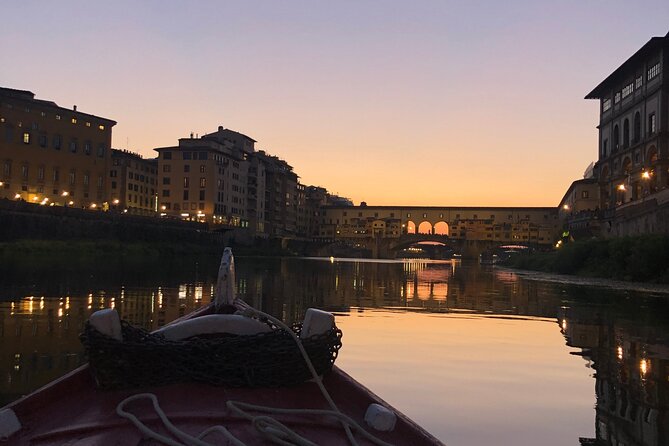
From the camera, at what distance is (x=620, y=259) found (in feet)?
138

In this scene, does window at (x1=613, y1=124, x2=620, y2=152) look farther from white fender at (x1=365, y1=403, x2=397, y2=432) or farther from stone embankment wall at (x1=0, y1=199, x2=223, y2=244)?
white fender at (x1=365, y1=403, x2=397, y2=432)

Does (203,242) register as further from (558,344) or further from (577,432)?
(577,432)

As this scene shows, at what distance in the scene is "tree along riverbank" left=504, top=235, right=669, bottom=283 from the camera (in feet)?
120

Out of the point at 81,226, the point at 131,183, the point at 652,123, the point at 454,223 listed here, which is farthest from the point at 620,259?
the point at 454,223

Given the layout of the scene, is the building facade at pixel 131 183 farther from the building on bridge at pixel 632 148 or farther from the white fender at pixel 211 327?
the white fender at pixel 211 327

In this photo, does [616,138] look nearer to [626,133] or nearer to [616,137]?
[616,137]

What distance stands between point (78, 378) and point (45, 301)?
47.5 feet

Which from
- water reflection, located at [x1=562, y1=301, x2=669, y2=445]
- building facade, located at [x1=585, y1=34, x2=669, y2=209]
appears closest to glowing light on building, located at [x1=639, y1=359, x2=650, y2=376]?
water reflection, located at [x1=562, y1=301, x2=669, y2=445]

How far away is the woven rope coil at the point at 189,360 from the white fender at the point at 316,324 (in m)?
0.26

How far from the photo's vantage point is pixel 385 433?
410 centimetres

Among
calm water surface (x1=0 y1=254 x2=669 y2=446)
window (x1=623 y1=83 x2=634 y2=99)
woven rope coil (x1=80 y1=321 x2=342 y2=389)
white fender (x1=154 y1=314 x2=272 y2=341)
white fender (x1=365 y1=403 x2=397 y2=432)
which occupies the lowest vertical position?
calm water surface (x1=0 y1=254 x2=669 y2=446)

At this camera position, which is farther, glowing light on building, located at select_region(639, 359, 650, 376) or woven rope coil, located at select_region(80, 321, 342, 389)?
glowing light on building, located at select_region(639, 359, 650, 376)

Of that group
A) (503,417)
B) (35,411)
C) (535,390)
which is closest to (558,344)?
(535,390)

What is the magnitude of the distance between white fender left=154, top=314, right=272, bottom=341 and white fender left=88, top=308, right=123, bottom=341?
0.47 metres
